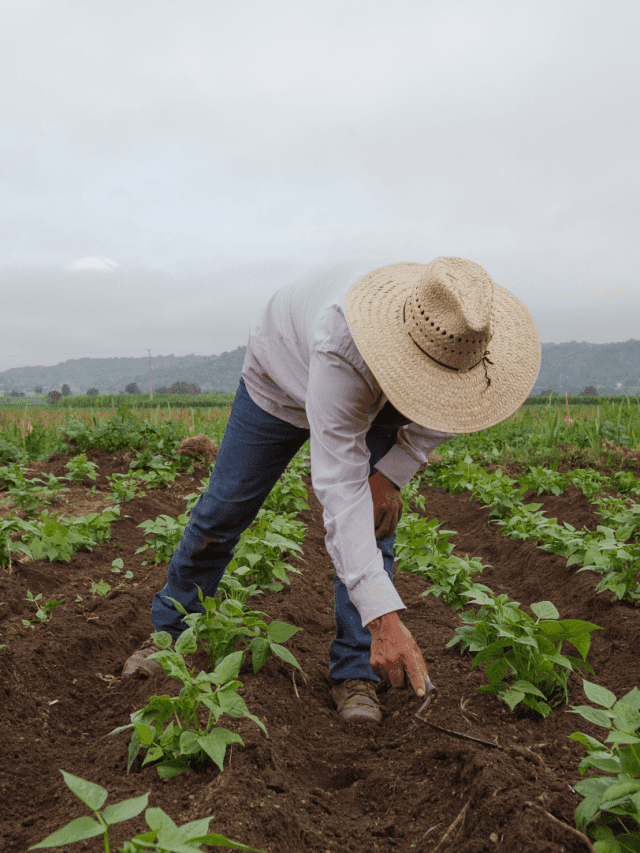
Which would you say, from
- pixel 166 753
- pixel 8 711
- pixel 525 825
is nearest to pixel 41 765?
pixel 8 711

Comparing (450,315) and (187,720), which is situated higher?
(450,315)

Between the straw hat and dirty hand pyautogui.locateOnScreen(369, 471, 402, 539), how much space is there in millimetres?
618

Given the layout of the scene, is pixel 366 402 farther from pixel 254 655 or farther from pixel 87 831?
pixel 87 831

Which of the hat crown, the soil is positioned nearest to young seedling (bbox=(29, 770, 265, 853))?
the soil

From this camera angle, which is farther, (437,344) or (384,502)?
(384,502)

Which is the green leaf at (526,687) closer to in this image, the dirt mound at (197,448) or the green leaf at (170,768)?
the green leaf at (170,768)

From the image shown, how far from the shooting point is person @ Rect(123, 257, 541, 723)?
1696mm

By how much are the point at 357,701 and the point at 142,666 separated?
2.75 feet

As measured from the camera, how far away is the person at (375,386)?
5.57 ft

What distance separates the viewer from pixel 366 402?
6.20 ft

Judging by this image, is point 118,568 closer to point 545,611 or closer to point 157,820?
point 545,611

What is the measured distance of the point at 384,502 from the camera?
2.36 meters

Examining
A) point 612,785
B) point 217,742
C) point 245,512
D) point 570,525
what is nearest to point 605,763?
point 612,785

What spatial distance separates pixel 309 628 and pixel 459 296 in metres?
1.84
